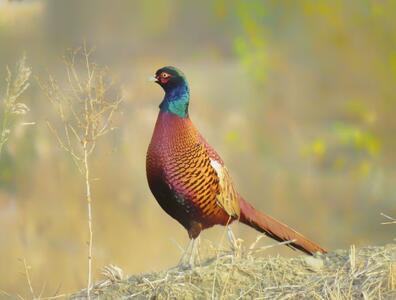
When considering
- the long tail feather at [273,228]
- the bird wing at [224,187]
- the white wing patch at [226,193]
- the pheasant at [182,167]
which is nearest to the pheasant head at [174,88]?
the pheasant at [182,167]

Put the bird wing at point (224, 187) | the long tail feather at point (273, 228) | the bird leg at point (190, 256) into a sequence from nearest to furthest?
the bird leg at point (190, 256), the bird wing at point (224, 187), the long tail feather at point (273, 228)

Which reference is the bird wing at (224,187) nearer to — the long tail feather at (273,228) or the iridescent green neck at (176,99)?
the long tail feather at (273,228)

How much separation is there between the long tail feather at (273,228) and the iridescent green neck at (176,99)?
65 cm

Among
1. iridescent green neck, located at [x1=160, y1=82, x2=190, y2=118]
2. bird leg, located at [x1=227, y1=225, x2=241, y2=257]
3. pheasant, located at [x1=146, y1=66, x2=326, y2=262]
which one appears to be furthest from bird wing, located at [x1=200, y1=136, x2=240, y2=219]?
iridescent green neck, located at [x1=160, y1=82, x2=190, y2=118]

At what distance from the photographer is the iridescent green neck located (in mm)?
4145

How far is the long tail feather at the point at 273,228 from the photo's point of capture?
14.4 feet

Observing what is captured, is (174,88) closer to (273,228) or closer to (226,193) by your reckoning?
(226,193)

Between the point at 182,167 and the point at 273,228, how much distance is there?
0.67 m

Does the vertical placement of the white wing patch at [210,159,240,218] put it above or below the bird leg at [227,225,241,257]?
above

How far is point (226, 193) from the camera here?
4.29 metres

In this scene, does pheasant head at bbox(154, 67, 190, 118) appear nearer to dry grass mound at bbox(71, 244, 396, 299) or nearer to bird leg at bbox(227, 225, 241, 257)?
bird leg at bbox(227, 225, 241, 257)

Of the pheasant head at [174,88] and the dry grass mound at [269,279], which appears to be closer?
the dry grass mound at [269,279]

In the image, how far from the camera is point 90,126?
4.00 metres

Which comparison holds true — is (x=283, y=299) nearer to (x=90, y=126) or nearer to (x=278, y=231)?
(x=278, y=231)
